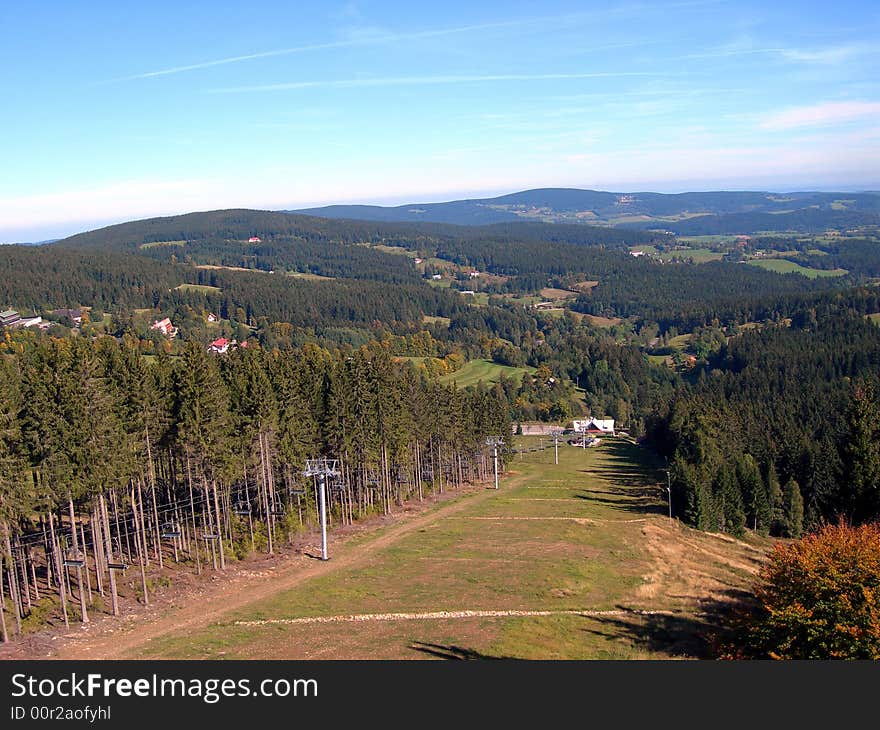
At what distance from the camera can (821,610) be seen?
2497 centimetres

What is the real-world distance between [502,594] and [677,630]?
9919mm

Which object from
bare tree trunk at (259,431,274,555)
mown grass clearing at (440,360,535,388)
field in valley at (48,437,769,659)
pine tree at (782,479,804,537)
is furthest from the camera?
mown grass clearing at (440,360,535,388)

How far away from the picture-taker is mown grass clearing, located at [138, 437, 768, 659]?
31578 millimetres

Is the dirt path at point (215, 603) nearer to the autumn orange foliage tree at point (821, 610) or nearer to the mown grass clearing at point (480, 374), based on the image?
the autumn orange foliage tree at point (821, 610)

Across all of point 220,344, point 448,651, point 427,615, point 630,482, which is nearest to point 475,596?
point 427,615

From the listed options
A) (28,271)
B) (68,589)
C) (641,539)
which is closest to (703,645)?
(641,539)

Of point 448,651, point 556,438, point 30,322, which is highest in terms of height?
point 30,322

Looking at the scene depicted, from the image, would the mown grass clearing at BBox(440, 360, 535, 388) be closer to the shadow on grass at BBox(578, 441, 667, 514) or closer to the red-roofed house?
the red-roofed house

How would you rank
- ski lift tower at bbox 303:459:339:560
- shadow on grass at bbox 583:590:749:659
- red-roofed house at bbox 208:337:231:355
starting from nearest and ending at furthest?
shadow on grass at bbox 583:590:749:659 < ski lift tower at bbox 303:459:339:560 < red-roofed house at bbox 208:337:231:355

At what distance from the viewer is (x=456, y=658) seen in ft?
95.2

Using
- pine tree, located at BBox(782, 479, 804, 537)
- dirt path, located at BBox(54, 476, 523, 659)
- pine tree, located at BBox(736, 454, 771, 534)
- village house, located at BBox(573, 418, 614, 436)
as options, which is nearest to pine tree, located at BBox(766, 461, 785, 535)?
pine tree, located at BBox(736, 454, 771, 534)

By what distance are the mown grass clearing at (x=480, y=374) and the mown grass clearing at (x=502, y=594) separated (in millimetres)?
104282

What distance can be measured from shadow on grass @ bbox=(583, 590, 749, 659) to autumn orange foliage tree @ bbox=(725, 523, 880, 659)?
251 centimetres

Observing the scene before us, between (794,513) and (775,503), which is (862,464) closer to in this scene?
(794,513)
